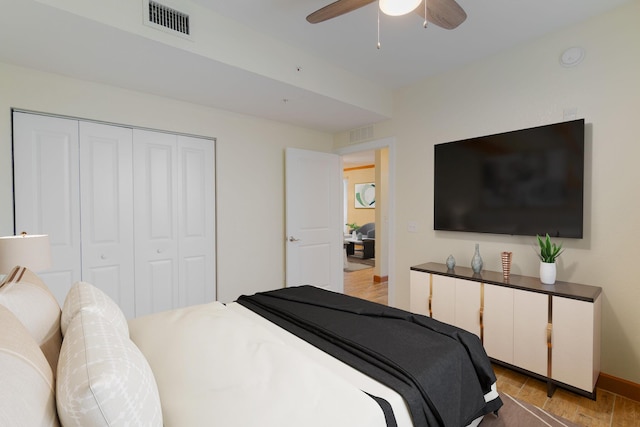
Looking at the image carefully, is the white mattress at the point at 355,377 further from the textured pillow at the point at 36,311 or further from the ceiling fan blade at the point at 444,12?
the ceiling fan blade at the point at 444,12

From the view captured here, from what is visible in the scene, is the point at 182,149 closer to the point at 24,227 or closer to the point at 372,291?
the point at 24,227

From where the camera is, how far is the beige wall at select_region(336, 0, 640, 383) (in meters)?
2.16

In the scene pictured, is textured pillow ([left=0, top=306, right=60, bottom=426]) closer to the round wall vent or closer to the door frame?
the door frame

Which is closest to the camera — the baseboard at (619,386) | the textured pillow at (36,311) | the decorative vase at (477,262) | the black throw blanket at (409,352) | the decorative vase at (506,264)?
the textured pillow at (36,311)

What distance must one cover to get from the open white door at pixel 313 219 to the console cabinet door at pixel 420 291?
1382 millimetres

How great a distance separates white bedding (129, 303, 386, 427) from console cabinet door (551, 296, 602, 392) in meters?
1.80

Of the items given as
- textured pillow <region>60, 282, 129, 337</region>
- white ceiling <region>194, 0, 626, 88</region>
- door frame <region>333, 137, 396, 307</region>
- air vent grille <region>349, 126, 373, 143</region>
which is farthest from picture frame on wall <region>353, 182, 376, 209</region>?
textured pillow <region>60, 282, 129, 337</region>

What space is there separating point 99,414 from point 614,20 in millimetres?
3450

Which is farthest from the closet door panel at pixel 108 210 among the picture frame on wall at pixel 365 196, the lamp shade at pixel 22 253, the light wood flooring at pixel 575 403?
the picture frame on wall at pixel 365 196

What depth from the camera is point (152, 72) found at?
7.86 ft

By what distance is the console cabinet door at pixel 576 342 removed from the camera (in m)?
2.04

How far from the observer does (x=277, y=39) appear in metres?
2.55

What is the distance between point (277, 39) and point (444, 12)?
54.1 inches

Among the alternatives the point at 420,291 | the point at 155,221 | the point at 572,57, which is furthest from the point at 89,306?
the point at 572,57
